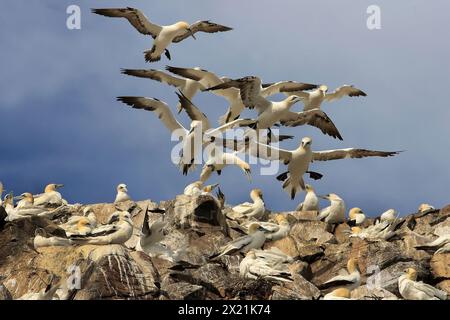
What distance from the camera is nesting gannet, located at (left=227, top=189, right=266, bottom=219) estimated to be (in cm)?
2448

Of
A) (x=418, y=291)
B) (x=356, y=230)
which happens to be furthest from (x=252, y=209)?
(x=418, y=291)

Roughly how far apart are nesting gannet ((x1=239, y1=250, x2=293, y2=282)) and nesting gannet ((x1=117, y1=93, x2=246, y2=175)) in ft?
26.6

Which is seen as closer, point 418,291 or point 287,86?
point 418,291

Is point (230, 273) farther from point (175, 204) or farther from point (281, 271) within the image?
point (175, 204)

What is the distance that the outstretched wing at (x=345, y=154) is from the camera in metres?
27.4

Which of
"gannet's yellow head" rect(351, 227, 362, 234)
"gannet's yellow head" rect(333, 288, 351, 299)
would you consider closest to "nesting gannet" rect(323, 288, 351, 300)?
"gannet's yellow head" rect(333, 288, 351, 299)

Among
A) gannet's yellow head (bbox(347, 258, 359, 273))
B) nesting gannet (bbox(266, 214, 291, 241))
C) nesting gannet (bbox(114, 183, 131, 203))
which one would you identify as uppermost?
gannet's yellow head (bbox(347, 258, 359, 273))

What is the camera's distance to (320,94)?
97.5 feet

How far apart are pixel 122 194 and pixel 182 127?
2.20 m

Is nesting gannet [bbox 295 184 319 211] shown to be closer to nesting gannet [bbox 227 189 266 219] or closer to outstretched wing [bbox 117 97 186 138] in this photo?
nesting gannet [bbox 227 189 266 219]

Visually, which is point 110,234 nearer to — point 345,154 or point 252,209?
point 252,209

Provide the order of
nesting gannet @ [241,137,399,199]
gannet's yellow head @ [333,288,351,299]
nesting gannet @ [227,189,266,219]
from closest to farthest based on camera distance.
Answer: gannet's yellow head @ [333,288,351,299] < nesting gannet @ [227,189,266,219] < nesting gannet @ [241,137,399,199]

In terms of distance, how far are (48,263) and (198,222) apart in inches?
138

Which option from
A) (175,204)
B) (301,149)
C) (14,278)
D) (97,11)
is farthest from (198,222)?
(97,11)
